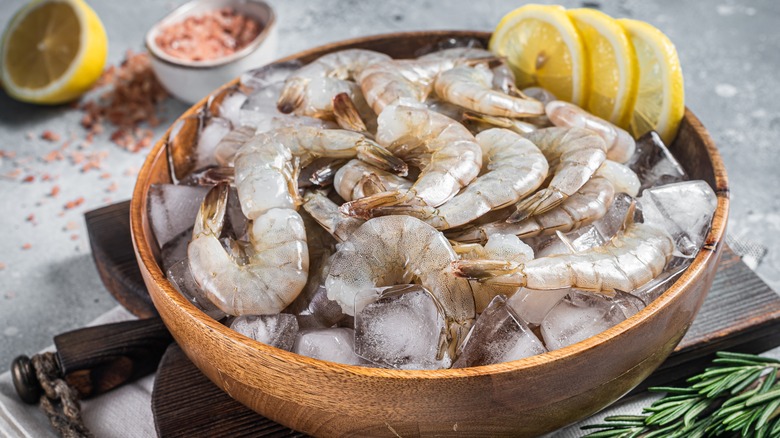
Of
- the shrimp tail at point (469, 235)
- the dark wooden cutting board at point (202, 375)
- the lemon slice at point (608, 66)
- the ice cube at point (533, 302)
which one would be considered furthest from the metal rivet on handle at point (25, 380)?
the lemon slice at point (608, 66)

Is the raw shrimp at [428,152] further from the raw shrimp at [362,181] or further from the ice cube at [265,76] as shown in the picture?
the ice cube at [265,76]

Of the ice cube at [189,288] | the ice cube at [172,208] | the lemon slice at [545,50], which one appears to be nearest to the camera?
the ice cube at [189,288]

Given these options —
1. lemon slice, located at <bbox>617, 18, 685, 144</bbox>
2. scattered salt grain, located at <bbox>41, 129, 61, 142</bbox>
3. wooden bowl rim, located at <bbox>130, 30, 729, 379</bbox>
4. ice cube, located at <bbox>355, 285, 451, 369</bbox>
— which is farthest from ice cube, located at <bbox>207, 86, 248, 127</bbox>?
scattered salt grain, located at <bbox>41, 129, 61, 142</bbox>

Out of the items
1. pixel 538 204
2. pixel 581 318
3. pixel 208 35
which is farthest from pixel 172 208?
pixel 208 35

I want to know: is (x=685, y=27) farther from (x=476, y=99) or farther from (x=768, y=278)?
(x=476, y=99)

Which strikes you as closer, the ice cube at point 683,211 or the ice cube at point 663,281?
the ice cube at point 663,281
